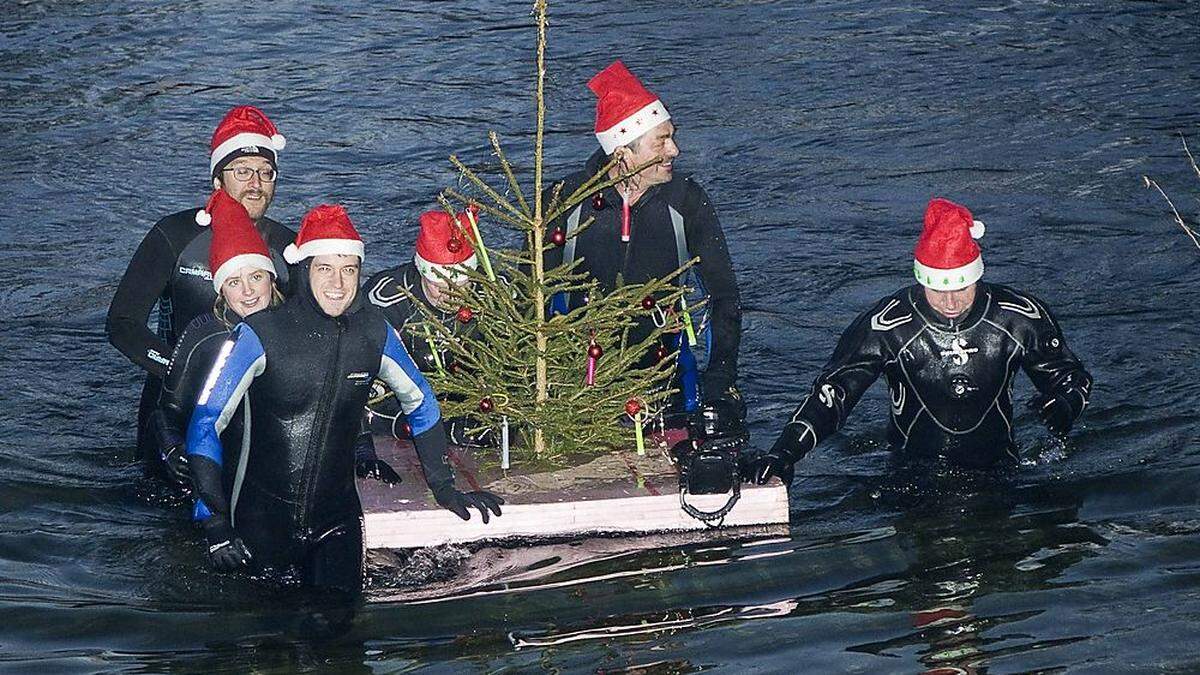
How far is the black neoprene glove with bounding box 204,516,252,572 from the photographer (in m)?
8.41

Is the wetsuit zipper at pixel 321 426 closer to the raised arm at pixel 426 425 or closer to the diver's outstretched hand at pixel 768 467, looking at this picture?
the raised arm at pixel 426 425

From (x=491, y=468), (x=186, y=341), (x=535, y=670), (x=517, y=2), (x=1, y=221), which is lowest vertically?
(x=535, y=670)

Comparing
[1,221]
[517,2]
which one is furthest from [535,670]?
[517,2]

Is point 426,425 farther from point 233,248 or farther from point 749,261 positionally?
point 749,261

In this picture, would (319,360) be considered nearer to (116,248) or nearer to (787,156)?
(116,248)

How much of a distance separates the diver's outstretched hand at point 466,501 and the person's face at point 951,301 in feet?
8.61

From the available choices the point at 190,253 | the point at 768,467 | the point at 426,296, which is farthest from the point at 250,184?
the point at 768,467

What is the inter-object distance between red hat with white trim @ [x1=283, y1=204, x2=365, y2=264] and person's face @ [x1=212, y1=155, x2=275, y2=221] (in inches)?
59.9

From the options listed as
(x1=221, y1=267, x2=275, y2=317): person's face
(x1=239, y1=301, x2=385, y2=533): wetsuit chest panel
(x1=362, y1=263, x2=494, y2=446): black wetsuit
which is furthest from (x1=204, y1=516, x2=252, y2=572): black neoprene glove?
(x1=362, y1=263, x2=494, y2=446): black wetsuit

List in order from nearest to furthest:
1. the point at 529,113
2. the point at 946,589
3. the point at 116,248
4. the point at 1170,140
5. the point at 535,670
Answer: the point at 535,670 < the point at 946,589 < the point at 116,248 < the point at 1170,140 < the point at 529,113

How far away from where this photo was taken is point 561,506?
350 inches

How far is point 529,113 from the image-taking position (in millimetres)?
19141

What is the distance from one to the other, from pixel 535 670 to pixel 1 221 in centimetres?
991

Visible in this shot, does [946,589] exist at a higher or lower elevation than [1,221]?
lower
